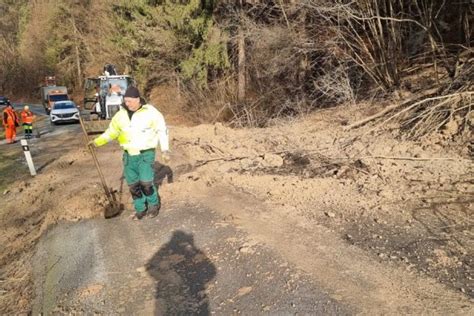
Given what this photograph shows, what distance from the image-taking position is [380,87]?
12242 mm

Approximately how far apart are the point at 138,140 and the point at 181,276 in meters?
2.50

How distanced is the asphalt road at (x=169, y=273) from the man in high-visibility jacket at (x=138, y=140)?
0.40 metres

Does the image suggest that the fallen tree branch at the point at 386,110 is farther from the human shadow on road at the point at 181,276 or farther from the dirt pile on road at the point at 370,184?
the human shadow on road at the point at 181,276

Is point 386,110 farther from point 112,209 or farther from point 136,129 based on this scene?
point 112,209

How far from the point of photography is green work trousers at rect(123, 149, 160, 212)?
21.4 ft

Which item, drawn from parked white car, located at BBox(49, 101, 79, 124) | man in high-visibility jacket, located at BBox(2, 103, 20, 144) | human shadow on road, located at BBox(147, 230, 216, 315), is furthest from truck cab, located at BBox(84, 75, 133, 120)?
human shadow on road, located at BBox(147, 230, 216, 315)

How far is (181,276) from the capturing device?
4.71m

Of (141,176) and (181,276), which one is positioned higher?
(141,176)

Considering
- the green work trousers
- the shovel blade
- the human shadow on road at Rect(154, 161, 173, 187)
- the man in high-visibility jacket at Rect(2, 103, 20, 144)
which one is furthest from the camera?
the man in high-visibility jacket at Rect(2, 103, 20, 144)

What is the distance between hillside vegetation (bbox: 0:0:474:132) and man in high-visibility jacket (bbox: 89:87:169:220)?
199 inches

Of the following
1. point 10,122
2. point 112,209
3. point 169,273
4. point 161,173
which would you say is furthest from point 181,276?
point 10,122

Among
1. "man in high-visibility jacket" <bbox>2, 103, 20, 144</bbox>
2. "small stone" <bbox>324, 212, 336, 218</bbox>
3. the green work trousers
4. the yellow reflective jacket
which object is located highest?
the yellow reflective jacket

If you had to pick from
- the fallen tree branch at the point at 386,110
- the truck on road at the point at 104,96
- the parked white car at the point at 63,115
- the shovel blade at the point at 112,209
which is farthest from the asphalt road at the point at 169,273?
the parked white car at the point at 63,115

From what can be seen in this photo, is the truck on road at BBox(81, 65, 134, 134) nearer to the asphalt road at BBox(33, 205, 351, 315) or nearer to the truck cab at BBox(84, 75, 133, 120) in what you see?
the truck cab at BBox(84, 75, 133, 120)
